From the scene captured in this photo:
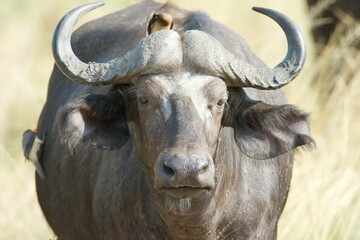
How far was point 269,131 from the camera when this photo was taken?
769 centimetres

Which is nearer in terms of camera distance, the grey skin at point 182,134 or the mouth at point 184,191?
the mouth at point 184,191

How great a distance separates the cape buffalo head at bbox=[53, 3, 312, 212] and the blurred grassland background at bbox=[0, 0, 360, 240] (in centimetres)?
163

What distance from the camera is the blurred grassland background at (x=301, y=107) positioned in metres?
9.92

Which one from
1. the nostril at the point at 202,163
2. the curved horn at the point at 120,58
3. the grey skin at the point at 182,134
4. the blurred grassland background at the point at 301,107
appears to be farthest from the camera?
the blurred grassland background at the point at 301,107

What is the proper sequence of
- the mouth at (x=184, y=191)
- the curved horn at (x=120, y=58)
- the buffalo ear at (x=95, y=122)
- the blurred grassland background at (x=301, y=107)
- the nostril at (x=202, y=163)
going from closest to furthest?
the nostril at (x=202, y=163)
the mouth at (x=184, y=191)
the curved horn at (x=120, y=58)
the buffalo ear at (x=95, y=122)
the blurred grassland background at (x=301, y=107)

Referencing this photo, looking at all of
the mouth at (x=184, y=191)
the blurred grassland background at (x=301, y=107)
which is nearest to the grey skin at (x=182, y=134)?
the mouth at (x=184, y=191)

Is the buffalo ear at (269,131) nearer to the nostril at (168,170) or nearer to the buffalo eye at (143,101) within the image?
the buffalo eye at (143,101)

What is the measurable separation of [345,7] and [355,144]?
2.75 metres

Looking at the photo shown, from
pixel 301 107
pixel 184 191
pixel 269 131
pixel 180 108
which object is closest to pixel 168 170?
pixel 184 191

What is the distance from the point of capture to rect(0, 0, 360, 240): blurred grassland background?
9.92 meters

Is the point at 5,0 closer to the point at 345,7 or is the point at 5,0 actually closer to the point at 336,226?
the point at 345,7

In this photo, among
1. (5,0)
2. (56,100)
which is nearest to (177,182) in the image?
(56,100)

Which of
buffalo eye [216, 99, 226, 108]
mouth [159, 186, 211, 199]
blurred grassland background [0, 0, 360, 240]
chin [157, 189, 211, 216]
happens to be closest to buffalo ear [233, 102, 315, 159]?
buffalo eye [216, 99, 226, 108]

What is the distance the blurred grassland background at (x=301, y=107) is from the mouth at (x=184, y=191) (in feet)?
8.18
